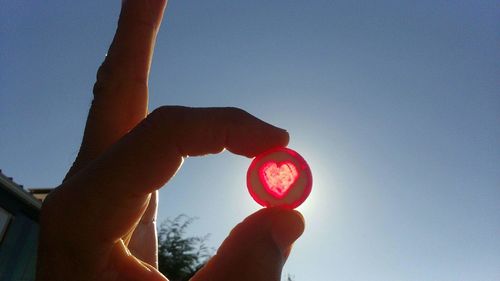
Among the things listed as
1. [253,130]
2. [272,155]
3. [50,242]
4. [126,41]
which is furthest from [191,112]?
[126,41]

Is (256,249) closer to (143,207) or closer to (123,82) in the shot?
(143,207)

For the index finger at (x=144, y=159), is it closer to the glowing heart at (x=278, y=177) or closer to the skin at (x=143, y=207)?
the skin at (x=143, y=207)

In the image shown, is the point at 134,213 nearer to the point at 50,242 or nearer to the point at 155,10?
the point at 50,242

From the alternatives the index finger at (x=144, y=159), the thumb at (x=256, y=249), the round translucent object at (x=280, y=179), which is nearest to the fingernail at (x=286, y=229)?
the thumb at (x=256, y=249)

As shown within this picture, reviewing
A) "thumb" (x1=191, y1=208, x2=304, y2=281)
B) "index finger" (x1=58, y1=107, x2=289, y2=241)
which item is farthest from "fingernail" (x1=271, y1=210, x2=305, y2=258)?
"index finger" (x1=58, y1=107, x2=289, y2=241)

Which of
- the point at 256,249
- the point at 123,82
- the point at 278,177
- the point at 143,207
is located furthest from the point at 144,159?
the point at 123,82

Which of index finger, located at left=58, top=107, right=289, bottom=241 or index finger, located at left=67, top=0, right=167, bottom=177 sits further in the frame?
index finger, located at left=67, top=0, right=167, bottom=177

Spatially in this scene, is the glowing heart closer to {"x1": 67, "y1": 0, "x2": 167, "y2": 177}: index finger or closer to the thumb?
the thumb

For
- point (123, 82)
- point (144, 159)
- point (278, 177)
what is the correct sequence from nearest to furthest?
point (144, 159) < point (278, 177) < point (123, 82)
